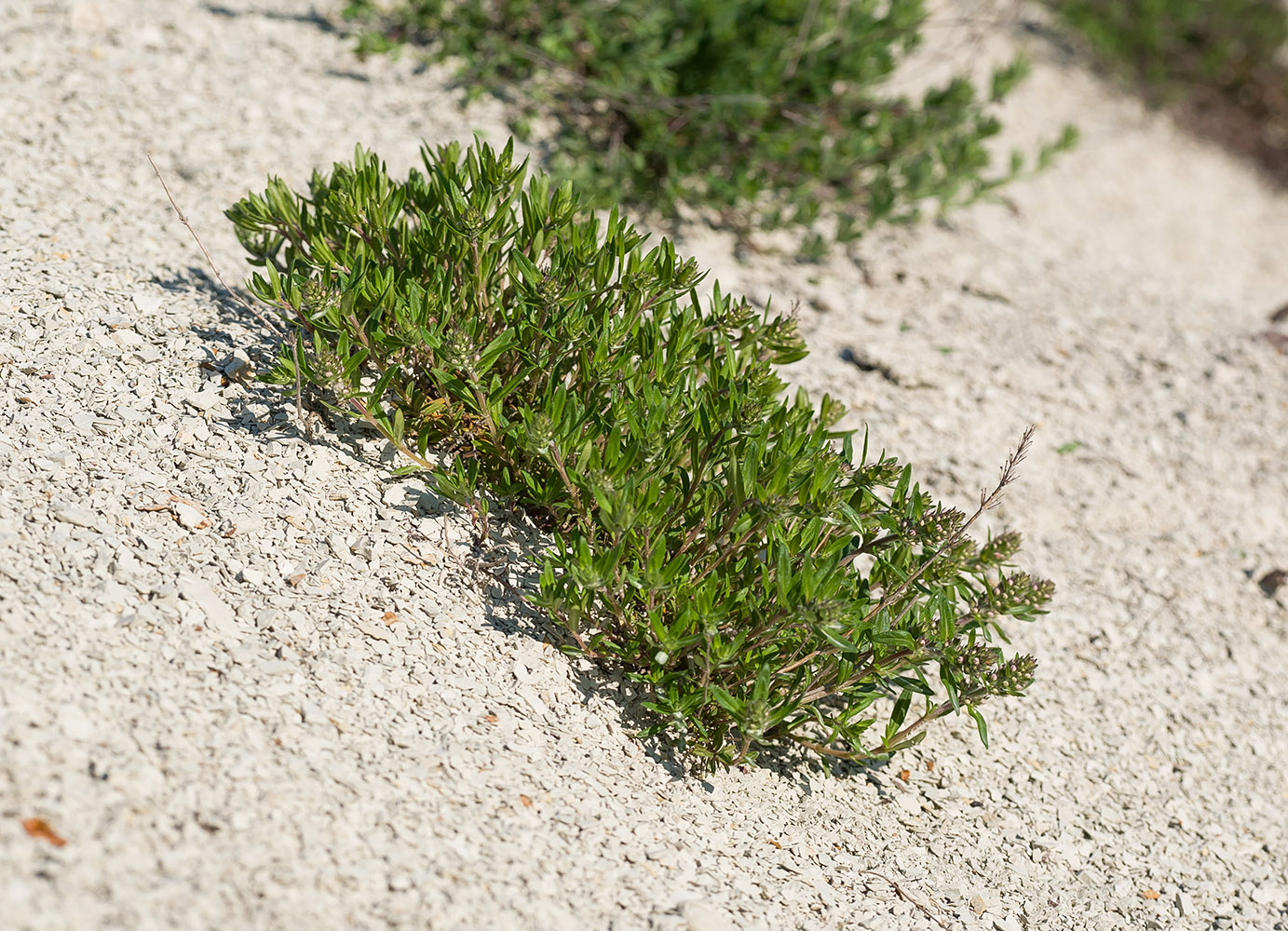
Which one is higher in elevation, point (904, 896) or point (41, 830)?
point (41, 830)

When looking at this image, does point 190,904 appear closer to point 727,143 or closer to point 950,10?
point 727,143

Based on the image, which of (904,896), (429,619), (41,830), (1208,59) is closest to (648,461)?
(429,619)

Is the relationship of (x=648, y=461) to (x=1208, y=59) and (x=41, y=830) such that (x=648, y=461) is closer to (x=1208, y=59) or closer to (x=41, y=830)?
(x=41, y=830)

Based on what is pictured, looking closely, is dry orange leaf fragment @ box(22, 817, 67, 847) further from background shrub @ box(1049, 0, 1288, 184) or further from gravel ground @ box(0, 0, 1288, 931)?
background shrub @ box(1049, 0, 1288, 184)

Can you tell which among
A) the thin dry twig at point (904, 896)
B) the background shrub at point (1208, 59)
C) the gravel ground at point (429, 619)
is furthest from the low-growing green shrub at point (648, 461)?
the background shrub at point (1208, 59)

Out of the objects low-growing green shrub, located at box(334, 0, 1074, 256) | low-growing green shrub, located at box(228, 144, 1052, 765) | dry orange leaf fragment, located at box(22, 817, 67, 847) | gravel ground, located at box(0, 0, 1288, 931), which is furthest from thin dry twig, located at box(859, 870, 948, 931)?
low-growing green shrub, located at box(334, 0, 1074, 256)

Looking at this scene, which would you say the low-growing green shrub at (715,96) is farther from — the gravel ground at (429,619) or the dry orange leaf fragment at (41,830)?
the dry orange leaf fragment at (41,830)
